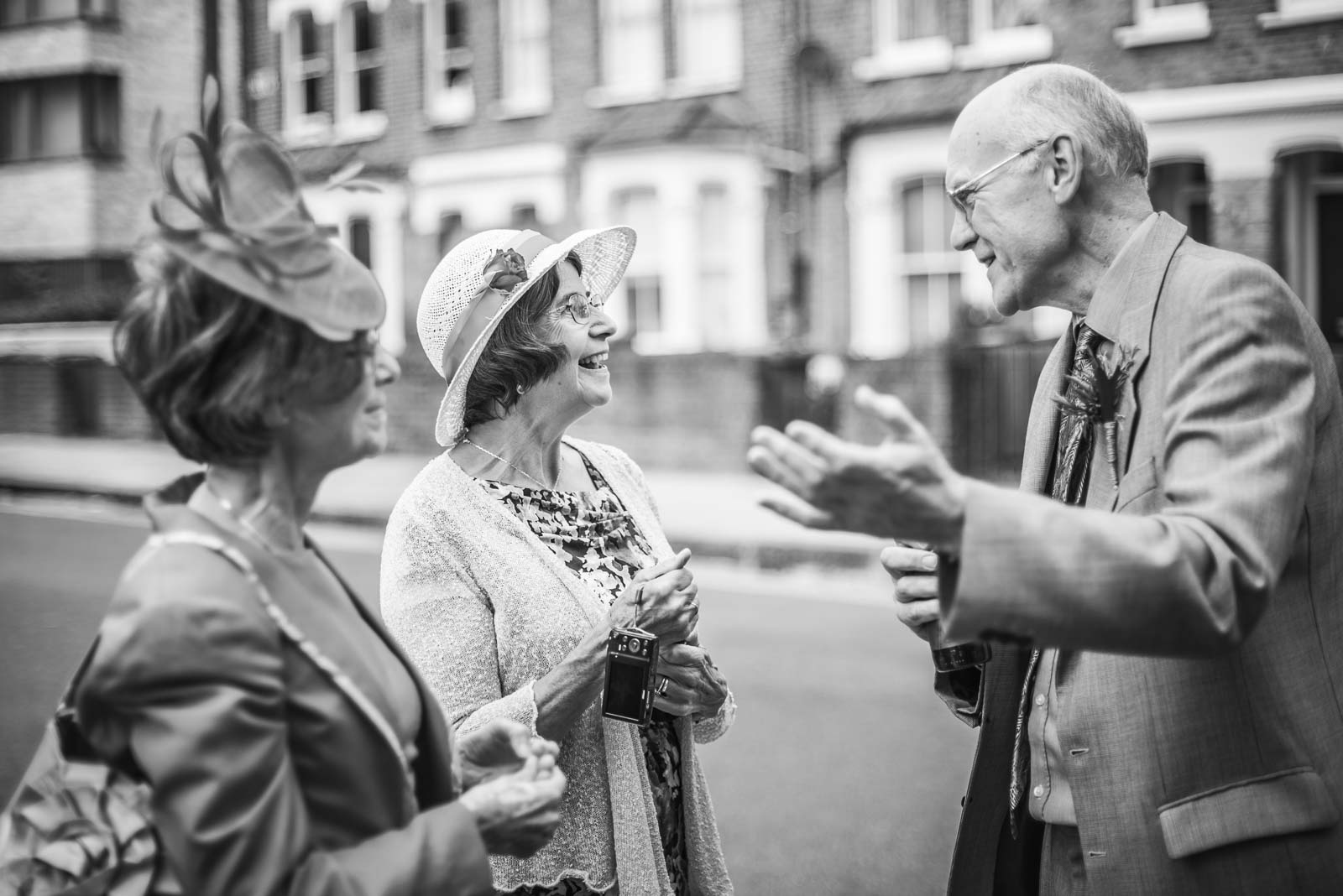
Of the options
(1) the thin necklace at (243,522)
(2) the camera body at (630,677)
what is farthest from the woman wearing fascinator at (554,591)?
(1) the thin necklace at (243,522)

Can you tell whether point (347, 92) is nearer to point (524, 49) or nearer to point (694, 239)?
point (524, 49)

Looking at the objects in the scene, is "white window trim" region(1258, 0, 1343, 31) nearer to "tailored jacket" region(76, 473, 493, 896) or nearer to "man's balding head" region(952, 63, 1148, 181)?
"man's balding head" region(952, 63, 1148, 181)

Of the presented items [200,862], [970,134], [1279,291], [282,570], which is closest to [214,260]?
[282,570]

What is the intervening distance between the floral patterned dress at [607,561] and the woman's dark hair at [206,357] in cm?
107

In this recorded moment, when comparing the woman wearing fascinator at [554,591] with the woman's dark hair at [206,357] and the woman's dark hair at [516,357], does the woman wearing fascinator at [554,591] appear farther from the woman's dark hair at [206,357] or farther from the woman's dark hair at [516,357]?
the woman's dark hair at [206,357]

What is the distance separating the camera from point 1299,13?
1426cm

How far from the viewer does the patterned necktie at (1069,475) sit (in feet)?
7.39

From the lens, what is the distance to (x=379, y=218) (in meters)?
21.7

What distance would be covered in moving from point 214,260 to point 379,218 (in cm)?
2082

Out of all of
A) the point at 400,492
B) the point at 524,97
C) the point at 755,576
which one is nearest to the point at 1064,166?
the point at 755,576

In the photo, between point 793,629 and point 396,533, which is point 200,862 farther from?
point 793,629

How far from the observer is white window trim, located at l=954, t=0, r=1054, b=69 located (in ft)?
51.9

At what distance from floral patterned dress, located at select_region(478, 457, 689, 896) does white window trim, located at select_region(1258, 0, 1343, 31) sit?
14168 millimetres

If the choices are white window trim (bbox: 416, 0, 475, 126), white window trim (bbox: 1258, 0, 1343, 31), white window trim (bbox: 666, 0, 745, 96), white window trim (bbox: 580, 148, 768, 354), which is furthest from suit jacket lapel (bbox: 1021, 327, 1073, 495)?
white window trim (bbox: 416, 0, 475, 126)
